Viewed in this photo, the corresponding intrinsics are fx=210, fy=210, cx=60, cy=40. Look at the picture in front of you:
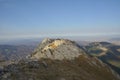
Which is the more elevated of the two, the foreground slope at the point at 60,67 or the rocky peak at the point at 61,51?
the rocky peak at the point at 61,51

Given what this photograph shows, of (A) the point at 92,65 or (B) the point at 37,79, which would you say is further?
(A) the point at 92,65

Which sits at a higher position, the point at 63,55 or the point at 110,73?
the point at 63,55

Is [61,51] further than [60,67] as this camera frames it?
Yes

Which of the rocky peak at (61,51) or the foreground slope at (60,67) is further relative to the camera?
the rocky peak at (61,51)

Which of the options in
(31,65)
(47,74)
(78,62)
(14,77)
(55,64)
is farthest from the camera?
(78,62)

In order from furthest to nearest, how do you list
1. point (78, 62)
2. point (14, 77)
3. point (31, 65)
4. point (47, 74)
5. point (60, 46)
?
1. point (60, 46)
2. point (78, 62)
3. point (31, 65)
4. point (47, 74)
5. point (14, 77)

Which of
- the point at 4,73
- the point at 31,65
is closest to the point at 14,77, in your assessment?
the point at 4,73

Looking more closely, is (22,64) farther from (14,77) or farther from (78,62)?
(78,62)

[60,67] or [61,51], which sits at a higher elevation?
[61,51]
